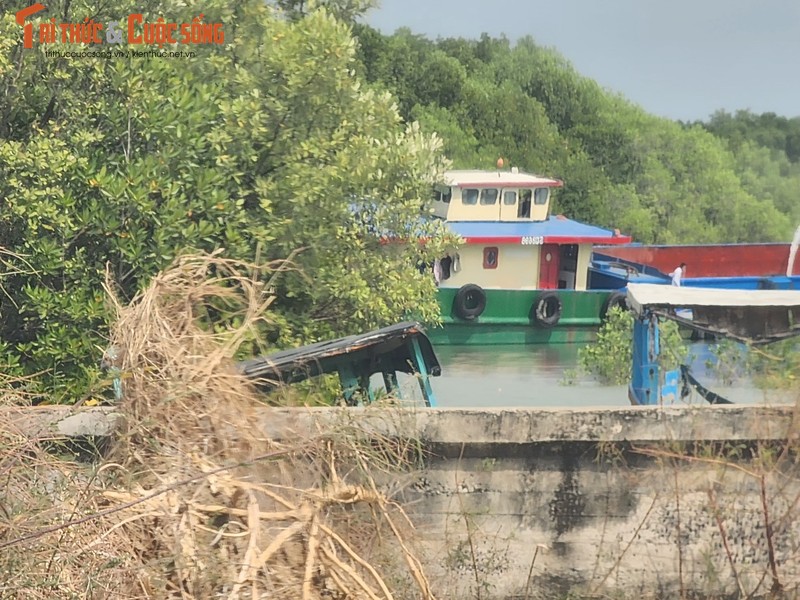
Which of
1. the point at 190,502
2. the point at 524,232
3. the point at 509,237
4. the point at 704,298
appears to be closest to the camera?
the point at 190,502

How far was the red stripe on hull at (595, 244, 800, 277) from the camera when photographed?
65.9ft

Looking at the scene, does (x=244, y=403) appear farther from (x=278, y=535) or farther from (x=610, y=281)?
(x=610, y=281)

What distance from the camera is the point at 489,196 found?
15750 mm

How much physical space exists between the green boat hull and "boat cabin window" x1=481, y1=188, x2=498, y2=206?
1613 millimetres

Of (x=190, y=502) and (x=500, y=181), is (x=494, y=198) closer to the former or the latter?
(x=500, y=181)

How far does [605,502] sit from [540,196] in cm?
1194

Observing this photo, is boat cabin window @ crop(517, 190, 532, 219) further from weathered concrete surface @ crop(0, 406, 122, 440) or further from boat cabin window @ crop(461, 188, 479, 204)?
weathered concrete surface @ crop(0, 406, 122, 440)

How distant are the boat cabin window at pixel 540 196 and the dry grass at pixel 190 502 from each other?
1251cm

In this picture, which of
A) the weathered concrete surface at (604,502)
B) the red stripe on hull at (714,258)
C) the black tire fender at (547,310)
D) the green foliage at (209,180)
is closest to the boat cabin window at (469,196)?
the black tire fender at (547,310)

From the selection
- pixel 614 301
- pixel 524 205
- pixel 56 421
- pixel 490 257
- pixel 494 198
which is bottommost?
pixel 614 301

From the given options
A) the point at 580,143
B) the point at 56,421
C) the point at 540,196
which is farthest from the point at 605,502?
the point at 580,143

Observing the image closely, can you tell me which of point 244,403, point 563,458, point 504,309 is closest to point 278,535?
point 244,403

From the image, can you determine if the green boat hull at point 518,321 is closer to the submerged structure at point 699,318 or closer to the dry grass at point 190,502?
the submerged structure at point 699,318

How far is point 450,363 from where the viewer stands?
16.1 metres
